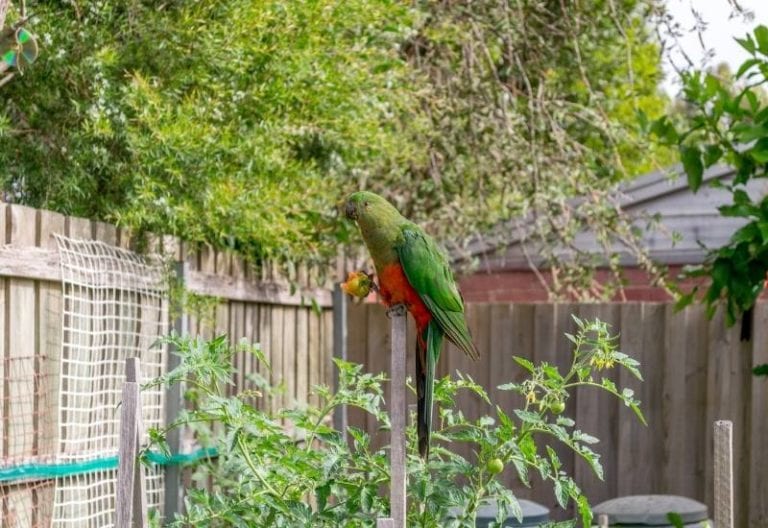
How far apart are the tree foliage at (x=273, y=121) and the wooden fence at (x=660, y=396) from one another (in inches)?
37.9

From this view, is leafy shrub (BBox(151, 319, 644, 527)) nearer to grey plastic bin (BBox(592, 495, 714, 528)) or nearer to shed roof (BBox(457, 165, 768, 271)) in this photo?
grey plastic bin (BBox(592, 495, 714, 528))

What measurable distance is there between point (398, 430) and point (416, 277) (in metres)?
0.47

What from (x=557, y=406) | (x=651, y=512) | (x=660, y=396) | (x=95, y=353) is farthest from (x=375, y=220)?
(x=660, y=396)

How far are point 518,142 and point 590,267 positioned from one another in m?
0.99

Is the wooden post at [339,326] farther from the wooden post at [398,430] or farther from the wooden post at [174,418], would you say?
the wooden post at [398,430]

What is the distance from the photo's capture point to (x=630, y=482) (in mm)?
7020

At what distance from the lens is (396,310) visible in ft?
10.2

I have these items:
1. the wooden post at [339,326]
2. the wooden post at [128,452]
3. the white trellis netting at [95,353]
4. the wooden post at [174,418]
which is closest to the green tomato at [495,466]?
the wooden post at [128,452]

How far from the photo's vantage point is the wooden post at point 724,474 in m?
3.17

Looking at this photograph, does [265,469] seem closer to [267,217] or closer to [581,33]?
[267,217]

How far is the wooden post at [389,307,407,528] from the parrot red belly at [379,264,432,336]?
0.24 metres

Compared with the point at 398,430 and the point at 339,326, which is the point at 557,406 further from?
the point at 339,326

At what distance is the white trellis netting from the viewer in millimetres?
4875

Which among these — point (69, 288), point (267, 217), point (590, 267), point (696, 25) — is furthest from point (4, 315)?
point (590, 267)
